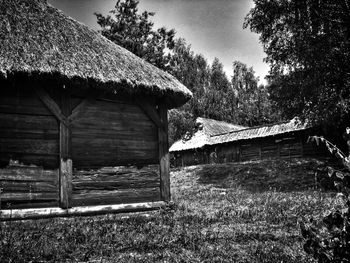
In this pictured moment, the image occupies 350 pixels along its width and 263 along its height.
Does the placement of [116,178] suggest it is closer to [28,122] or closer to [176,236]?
[28,122]

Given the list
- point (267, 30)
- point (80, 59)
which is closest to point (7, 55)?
point (80, 59)

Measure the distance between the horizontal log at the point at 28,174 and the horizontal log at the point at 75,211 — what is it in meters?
0.73

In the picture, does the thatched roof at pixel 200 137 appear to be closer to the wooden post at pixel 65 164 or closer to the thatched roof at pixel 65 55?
the thatched roof at pixel 65 55

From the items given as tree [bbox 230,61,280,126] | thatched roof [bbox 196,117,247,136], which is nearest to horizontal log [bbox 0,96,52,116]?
thatched roof [bbox 196,117,247,136]

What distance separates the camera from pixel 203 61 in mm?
52594

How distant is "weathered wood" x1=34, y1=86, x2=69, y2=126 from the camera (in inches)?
333

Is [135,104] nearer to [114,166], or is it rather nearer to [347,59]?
[114,166]

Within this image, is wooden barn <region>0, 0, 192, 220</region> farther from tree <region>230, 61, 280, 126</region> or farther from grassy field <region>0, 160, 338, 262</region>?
tree <region>230, 61, 280, 126</region>

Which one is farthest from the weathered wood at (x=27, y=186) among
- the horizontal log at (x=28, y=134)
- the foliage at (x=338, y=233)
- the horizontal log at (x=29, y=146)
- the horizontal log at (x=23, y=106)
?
the foliage at (x=338, y=233)

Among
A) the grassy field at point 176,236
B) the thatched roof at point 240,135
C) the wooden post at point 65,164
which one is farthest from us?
the thatched roof at point 240,135

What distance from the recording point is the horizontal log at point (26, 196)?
7.84 m

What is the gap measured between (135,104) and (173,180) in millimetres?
11134

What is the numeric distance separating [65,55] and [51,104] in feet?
4.23

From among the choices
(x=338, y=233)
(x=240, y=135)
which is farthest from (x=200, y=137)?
(x=338, y=233)
